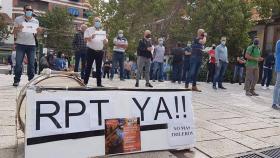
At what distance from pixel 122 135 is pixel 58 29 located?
164 feet

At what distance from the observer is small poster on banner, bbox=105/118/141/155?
3695mm

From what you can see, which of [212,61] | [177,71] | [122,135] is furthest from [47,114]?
[212,61]

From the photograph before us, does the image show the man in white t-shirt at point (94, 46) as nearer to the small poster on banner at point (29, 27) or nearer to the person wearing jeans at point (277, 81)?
the small poster on banner at point (29, 27)

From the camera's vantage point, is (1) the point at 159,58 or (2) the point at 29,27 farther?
(1) the point at 159,58

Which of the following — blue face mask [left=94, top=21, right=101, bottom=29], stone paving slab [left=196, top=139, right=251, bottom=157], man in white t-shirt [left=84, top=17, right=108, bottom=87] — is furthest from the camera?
blue face mask [left=94, top=21, right=101, bottom=29]

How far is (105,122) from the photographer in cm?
369

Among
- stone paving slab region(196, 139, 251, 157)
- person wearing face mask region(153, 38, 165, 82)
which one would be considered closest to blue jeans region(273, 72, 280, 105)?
stone paving slab region(196, 139, 251, 157)

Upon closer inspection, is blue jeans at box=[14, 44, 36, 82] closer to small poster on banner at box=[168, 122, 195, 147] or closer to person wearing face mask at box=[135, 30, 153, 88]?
person wearing face mask at box=[135, 30, 153, 88]

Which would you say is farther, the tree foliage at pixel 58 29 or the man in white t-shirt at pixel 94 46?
the tree foliage at pixel 58 29

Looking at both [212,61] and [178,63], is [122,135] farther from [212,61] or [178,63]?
[212,61]

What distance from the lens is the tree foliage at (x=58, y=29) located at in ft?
166

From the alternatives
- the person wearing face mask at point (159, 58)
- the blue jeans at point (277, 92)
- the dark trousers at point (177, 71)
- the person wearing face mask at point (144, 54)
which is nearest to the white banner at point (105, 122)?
the blue jeans at point (277, 92)

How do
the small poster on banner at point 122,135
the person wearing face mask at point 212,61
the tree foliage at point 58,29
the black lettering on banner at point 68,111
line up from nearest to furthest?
the black lettering on banner at point 68,111
the small poster on banner at point 122,135
the person wearing face mask at point 212,61
the tree foliage at point 58,29

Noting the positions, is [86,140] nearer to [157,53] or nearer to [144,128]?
[144,128]
